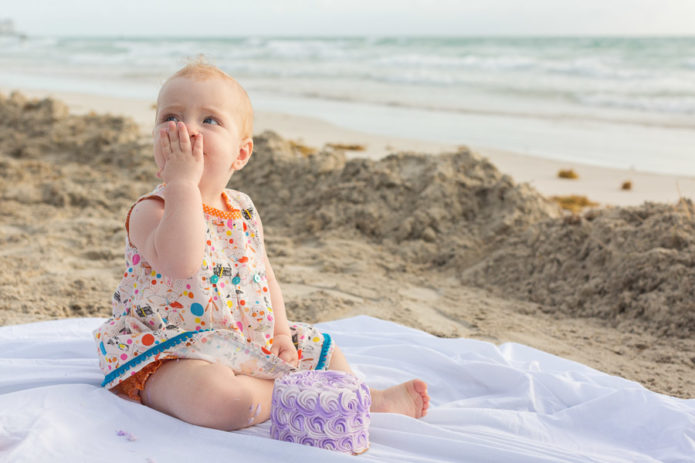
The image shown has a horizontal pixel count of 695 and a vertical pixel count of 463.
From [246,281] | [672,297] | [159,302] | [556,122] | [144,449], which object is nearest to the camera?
[144,449]

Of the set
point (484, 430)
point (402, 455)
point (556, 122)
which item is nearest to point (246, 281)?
point (402, 455)

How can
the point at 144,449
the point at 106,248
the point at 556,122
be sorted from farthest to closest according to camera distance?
the point at 556,122
the point at 106,248
the point at 144,449

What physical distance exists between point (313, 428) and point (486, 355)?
4.00ft

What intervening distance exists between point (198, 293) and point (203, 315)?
7 centimetres

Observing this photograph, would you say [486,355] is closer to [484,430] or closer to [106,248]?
[484,430]

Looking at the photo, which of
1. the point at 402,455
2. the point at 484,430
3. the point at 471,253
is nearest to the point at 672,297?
the point at 471,253

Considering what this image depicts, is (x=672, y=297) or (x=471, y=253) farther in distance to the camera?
(x=471, y=253)

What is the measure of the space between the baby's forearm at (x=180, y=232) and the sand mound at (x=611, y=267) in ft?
8.46

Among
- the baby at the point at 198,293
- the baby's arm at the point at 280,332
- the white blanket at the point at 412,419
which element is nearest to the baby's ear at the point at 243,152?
the baby at the point at 198,293

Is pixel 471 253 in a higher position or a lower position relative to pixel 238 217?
lower

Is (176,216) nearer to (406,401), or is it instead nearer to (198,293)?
(198,293)

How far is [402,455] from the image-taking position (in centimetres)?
199

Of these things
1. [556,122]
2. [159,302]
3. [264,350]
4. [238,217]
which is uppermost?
[556,122]

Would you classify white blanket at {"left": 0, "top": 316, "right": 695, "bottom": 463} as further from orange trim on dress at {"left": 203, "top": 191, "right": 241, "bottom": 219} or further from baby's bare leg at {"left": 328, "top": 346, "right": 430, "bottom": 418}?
orange trim on dress at {"left": 203, "top": 191, "right": 241, "bottom": 219}
